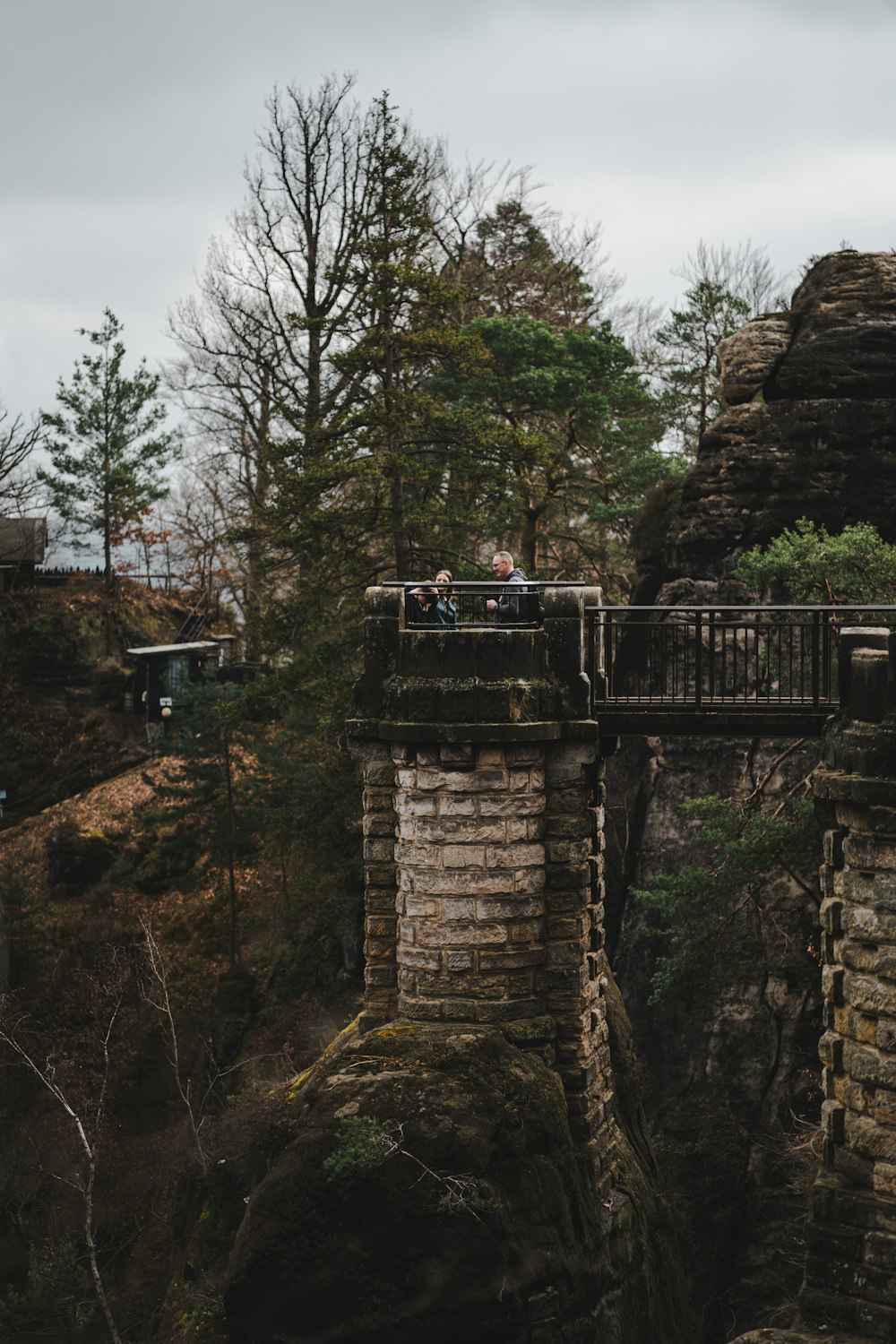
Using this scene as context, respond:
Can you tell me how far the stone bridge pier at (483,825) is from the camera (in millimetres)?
12211

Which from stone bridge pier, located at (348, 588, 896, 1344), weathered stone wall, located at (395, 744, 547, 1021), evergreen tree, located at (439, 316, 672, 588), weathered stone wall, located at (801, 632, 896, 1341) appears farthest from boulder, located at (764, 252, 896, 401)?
weathered stone wall, located at (395, 744, 547, 1021)

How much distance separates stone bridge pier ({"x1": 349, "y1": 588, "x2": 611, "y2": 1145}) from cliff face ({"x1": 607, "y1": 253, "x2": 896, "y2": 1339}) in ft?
18.7

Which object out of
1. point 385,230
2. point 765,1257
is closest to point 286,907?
point 765,1257

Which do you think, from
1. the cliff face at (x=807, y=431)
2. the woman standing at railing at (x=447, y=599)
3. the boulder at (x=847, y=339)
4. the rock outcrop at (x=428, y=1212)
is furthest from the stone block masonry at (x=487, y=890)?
the boulder at (x=847, y=339)

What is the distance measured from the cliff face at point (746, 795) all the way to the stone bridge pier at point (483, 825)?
571cm

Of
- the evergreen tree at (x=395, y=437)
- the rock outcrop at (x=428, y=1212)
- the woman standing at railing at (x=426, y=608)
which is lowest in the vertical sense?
the rock outcrop at (x=428, y=1212)

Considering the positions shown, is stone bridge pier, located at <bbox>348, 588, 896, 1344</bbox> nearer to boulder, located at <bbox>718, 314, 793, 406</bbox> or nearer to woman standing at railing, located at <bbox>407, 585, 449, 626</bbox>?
woman standing at railing, located at <bbox>407, 585, 449, 626</bbox>

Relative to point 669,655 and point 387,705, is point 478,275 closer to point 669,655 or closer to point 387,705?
point 669,655

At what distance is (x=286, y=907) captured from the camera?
24.0 meters

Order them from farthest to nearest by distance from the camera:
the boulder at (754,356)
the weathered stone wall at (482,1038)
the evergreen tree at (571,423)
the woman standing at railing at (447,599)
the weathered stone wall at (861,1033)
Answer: the evergreen tree at (571,423), the boulder at (754,356), the woman standing at railing at (447,599), the weathered stone wall at (861,1033), the weathered stone wall at (482,1038)

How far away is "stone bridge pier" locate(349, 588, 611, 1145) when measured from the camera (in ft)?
40.1

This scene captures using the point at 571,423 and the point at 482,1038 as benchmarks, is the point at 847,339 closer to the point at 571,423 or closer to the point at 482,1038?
the point at 571,423

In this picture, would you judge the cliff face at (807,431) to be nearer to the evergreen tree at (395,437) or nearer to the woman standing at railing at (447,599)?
the evergreen tree at (395,437)

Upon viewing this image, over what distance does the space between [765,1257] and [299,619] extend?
11567 millimetres
